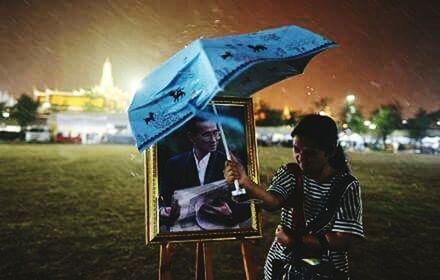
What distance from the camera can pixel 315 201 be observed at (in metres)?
2.07

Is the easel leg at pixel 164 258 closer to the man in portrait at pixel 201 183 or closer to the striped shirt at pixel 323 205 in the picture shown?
the man in portrait at pixel 201 183

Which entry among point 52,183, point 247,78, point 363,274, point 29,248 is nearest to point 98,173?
point 52,183

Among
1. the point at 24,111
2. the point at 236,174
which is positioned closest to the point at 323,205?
the point at 236,174

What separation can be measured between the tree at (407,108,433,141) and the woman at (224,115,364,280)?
75.0m

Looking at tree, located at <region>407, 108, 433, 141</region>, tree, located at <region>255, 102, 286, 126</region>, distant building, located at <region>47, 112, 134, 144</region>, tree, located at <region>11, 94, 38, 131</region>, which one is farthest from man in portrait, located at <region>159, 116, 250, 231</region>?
tree, located at <region>255, 102, 286, 126</region>

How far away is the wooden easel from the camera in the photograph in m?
2.94

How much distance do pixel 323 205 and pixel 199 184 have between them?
4.14ft

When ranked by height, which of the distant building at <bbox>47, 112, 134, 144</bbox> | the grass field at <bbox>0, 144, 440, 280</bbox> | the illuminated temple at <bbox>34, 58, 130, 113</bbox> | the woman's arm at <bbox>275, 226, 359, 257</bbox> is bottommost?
the grass field at <bbox>0, 144, 440, 280</bbox>

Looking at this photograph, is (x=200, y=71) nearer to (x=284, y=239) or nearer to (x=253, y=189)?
(x=253, y=189)

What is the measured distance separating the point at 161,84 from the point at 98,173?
40.9ft

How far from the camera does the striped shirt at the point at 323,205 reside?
197cm

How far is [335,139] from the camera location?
207cm

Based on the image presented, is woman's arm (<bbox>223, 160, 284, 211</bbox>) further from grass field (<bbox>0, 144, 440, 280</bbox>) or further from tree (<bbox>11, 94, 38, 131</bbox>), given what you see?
tree (<bbox>11, 94, 38, 131</bbox>)

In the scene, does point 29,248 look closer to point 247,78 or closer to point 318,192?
point 247,78
